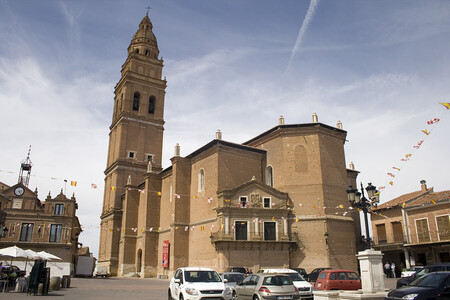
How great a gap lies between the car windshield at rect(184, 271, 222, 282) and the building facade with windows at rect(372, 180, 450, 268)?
66.7 ft

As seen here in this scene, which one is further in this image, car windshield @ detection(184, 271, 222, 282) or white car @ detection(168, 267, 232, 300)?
car windshield @ detection(184, 271, 222, 282)

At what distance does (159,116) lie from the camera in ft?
171

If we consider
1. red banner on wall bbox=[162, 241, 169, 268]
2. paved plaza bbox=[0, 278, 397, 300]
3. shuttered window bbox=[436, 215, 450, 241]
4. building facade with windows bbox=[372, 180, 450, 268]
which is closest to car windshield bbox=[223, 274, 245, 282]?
paved plaza bbox=[0, 278, 397, 300]

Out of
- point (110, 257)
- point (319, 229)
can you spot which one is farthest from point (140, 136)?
point (319, 229)

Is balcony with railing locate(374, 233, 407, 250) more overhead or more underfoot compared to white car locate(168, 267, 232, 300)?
more overhead

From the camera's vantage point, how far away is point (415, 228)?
31.6 metres

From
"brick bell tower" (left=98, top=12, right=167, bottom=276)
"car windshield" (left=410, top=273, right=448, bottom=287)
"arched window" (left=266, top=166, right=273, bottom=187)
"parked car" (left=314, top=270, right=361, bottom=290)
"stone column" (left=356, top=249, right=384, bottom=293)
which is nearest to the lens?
"car windshield" (left=410, top=273, right=448, bottom=287)

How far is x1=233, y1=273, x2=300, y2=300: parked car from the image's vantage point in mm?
12469

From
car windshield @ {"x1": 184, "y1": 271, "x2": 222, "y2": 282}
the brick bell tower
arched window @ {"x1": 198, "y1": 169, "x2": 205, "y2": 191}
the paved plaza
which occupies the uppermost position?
the brick bell tower

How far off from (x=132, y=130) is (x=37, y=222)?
642 inches

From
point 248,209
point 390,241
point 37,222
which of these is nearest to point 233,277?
point 248,209

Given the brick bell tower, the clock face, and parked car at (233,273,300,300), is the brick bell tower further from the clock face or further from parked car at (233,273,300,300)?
parked car at (233,273,300,300)

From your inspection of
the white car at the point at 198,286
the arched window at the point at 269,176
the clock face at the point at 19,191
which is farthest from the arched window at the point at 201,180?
the clock face at the point at 19,191

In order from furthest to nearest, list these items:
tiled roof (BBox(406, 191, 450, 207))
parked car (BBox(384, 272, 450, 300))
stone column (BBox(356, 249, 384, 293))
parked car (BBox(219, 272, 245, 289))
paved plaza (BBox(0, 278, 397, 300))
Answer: tiled roof (BBox(406, 191, 450, 207))
parked car (BBox(219, 272, 245, 289))
paved plaza (BBox(0, 278, 397, 300))
stone column (BBox(356, 249, 384, 293))
parked car (BBox(384, 272, 450, 300))
